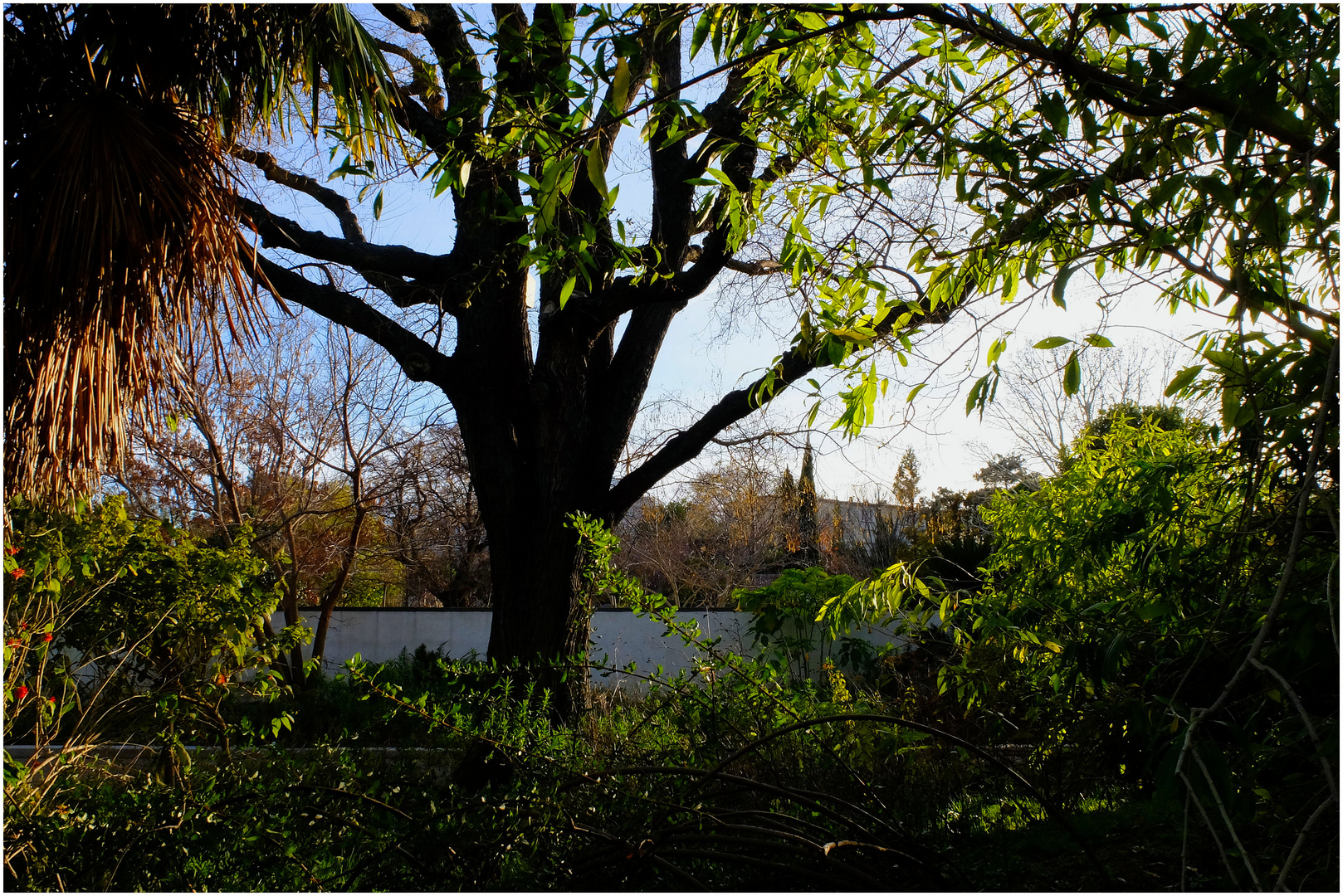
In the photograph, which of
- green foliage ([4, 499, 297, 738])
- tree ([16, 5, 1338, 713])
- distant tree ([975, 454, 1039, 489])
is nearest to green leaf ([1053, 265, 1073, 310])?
tree ([16, 5, 1338, 713])

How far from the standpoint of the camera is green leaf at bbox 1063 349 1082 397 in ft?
5.10

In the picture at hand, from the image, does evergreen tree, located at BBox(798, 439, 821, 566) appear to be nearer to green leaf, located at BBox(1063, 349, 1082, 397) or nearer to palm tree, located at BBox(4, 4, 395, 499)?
palm tree, located at BBox(4, 4, 395, 499)

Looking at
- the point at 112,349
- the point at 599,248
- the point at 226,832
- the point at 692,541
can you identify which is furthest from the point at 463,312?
the point at 692,541

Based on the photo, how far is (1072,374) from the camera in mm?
1562

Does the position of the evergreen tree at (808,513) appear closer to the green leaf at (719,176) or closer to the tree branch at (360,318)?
the tree branch at (360,318)

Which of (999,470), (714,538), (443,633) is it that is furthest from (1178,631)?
(999,470)

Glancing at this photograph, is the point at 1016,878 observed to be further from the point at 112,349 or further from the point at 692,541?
the point at 692,541

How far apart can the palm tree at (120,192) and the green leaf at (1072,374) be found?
94.1 inches

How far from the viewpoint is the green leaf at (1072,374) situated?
1.56 meters

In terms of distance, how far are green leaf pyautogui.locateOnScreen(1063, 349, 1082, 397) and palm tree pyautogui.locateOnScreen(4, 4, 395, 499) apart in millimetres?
2391

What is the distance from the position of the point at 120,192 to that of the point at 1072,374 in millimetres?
2698

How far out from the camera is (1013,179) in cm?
183

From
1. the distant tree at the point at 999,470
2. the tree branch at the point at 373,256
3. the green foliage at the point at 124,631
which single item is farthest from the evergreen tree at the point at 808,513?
the green foliage at the point at 124,631

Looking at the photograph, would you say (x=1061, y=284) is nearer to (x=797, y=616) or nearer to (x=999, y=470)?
(x=797, y=616)
